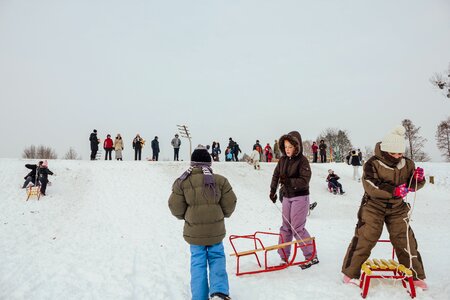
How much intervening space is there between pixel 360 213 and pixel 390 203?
0.42 m

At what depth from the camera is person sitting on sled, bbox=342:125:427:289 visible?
3963 mm

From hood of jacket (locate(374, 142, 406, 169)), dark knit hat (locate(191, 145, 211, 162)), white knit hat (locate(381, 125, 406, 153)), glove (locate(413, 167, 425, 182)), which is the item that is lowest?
glove (locate(413, 167, 425, 182))

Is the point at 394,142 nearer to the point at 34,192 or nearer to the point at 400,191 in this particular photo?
the point at 400,191

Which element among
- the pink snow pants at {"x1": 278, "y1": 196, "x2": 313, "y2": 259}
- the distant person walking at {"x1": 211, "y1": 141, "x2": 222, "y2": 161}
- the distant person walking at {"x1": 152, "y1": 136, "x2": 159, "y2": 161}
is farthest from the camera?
the distant person walking at {"x1": 211, "y1": 141, "x2": 222, "y2": 161}

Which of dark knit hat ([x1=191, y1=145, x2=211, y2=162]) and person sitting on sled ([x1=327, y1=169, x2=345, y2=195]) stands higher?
dark knit hat ([x1=191, y1=145, x2=211, y2=162])

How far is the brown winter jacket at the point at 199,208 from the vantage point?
12.5ft

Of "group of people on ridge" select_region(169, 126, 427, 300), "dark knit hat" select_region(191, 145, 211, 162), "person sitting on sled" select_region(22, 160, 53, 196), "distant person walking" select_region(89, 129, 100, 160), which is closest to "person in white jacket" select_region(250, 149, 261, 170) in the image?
"distant person walking" select_region(89, 129, 100, 160)

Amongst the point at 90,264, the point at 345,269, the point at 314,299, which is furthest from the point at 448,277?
the point at 90,264

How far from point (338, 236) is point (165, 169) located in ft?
41.0

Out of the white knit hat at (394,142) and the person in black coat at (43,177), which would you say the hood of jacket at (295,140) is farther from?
the person in black coat at (43,177)

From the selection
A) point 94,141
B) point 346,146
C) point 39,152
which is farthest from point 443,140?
point 39,152

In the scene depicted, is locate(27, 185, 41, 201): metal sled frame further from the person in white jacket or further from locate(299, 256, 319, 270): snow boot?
the person in white jacket

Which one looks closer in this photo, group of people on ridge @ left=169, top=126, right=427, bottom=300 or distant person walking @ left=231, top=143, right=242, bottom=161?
group of people on ridge @ left=169, top=126, right=427, bottom=300

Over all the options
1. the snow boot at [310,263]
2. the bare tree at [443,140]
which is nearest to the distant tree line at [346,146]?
the bare tree at [443,140]
